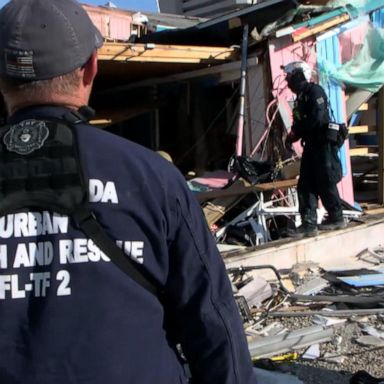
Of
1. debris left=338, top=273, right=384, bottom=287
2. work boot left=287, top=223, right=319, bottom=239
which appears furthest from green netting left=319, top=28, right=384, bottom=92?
debris left=338, top=273, right=384, bottom=287

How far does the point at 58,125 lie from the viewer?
55.7 inches

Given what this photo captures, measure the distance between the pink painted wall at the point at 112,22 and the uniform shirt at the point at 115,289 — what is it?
30.7 ft

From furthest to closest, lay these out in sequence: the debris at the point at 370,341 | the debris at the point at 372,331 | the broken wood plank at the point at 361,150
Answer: the broken wood plank at the point at 361,150 → the debris at the point at 372,331 → the debris at the point at 370,341

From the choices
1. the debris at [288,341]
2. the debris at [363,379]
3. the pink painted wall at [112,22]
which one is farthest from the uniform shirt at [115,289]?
the pink painted wall at [112,22]

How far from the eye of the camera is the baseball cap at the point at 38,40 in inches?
55.5

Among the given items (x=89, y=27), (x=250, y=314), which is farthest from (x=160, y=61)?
(x=89, y=27)

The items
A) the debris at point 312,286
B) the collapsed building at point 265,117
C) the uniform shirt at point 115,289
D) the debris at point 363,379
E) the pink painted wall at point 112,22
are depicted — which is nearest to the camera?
the uniform shirt at point 115,289

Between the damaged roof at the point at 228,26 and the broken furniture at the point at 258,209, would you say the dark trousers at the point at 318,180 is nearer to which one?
the broken furniture at the point at 258,209

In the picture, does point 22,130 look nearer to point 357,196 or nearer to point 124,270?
point 124,270

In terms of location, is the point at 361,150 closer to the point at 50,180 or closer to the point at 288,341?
the point at 288,341

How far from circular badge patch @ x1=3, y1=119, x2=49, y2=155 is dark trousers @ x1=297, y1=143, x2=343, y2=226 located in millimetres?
6419

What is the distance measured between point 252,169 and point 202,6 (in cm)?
613

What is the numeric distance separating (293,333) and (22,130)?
423cm

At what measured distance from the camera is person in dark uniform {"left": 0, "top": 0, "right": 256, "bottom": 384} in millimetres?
1351
